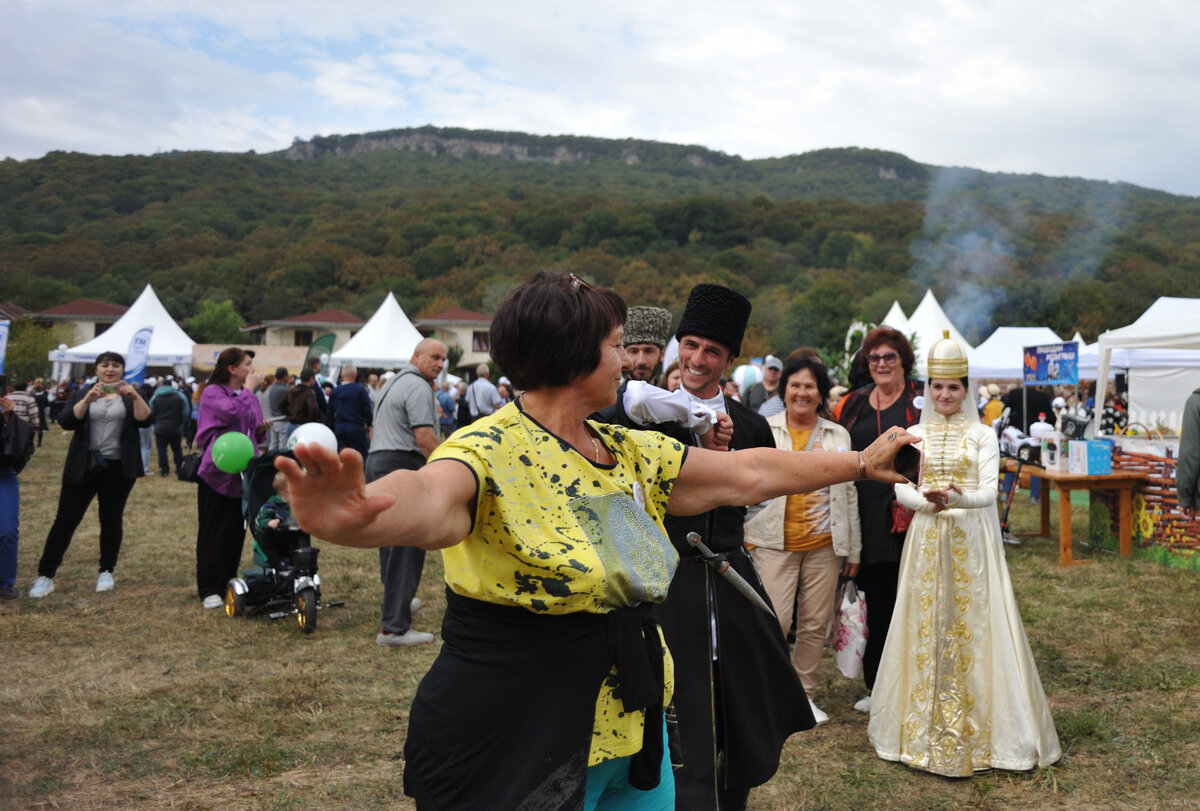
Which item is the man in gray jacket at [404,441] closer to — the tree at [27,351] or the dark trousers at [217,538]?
the dark trousers at [217,538]

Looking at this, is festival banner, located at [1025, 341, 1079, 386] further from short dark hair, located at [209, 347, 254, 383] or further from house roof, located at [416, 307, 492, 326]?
house roof, located at [416, 307, 492, 326]

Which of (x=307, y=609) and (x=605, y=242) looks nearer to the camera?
(x=307, y=609)

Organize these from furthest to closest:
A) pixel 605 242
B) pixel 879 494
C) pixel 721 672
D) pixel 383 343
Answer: pixel 605 242 → pixel 383 343 → pixel 879 494 → pixel 721 672

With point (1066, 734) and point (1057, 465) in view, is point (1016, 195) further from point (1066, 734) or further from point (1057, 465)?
point (1066, 734)

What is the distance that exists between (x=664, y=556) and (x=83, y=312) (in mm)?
64526

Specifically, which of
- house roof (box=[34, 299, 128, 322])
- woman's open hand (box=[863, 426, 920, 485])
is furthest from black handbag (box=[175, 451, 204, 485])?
house roof (box=[34, 299, 128, 322])

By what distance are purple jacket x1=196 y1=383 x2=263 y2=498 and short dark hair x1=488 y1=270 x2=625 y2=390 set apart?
18.5ft

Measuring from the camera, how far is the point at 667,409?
2.73 m

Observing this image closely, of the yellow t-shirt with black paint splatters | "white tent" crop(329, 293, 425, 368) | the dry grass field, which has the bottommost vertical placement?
the dry grass field

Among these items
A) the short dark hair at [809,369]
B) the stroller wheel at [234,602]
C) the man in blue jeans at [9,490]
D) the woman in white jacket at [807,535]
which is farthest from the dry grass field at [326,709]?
the short dark hair at [809,369]

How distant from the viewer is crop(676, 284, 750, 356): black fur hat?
3.31 metres

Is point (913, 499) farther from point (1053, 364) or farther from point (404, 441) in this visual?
point (1053, 364)

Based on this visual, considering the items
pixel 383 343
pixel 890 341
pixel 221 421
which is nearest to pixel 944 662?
pixel 890 341

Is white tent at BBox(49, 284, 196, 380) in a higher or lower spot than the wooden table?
higher
